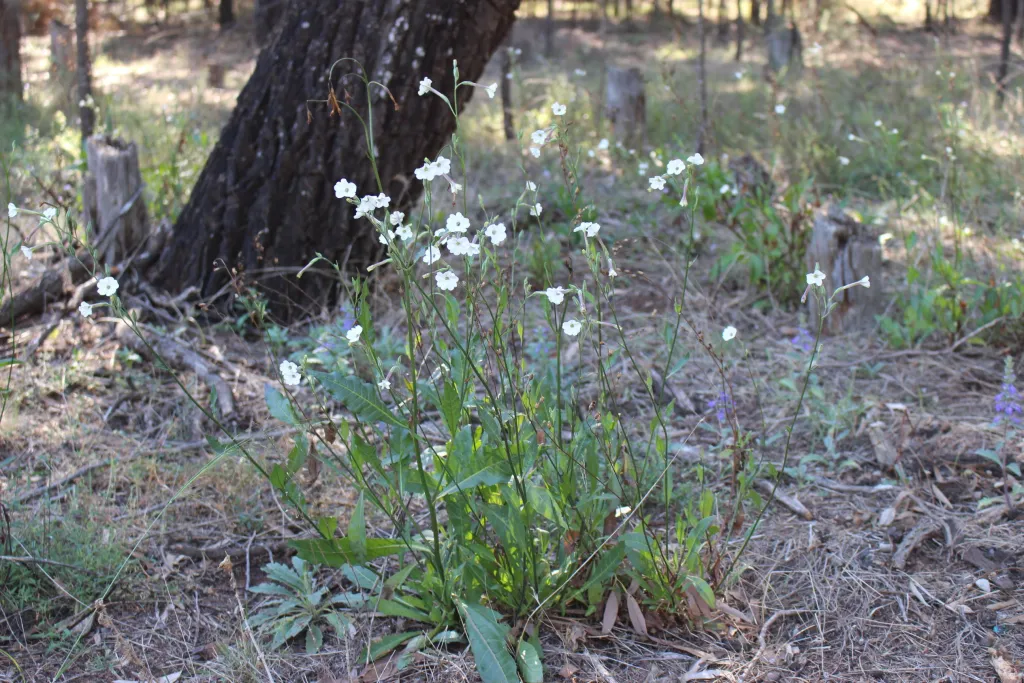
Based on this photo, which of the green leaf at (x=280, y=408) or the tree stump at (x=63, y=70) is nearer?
the green leaf at (x=280, y=408)

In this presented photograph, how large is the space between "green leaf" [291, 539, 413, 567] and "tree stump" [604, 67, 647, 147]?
4976mm

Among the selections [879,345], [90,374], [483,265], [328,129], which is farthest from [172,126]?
[483,265]

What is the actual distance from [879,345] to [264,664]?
2578 millimetres

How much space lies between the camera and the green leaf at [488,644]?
1.73 m

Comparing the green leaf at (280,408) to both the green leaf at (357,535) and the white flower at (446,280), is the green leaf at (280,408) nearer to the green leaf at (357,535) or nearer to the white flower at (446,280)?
the green leaf at (357,535)

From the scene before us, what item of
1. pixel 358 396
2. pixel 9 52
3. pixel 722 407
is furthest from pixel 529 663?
pixel 9 52

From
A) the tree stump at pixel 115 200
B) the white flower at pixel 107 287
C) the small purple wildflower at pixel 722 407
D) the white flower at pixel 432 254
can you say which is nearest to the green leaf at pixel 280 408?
the white flower at pixel 107 287

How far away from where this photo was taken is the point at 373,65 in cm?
355

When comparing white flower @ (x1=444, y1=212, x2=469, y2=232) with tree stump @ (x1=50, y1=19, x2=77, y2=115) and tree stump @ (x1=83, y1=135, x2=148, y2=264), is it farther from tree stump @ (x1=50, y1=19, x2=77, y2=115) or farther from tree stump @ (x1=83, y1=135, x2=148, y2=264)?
tree stump @ (x1=50, y1=19, x2=77, y2=115)

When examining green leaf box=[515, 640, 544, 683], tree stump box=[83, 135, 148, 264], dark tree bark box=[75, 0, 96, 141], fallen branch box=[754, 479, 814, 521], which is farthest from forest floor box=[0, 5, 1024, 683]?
dark tree bark box=[75, 0, 96, 141]

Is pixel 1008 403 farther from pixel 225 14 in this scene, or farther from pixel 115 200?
pixel 225 14

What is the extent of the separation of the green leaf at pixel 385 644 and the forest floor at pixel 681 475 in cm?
4

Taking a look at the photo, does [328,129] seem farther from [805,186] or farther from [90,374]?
[805,186]

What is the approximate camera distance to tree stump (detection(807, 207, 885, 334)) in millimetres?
3604
